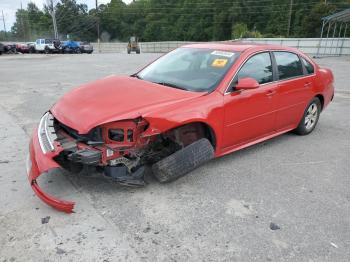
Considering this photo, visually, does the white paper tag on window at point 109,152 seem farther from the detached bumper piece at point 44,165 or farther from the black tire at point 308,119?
the black tire at point 308,119

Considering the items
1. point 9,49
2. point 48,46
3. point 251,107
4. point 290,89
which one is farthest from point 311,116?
point 48,46

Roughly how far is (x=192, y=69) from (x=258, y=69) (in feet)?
3.00

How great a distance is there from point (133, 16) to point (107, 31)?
8946 millimetres

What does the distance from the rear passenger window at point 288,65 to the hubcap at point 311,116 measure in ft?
2.29

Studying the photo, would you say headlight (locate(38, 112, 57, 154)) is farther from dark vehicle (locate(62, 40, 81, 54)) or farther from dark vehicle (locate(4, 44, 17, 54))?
dark vehicle (locate(62, 40, 81, 54))

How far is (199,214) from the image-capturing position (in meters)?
3.41

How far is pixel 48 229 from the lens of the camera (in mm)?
3119

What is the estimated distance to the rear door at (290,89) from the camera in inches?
201

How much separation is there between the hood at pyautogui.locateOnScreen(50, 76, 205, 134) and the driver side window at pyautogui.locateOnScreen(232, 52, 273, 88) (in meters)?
0.78

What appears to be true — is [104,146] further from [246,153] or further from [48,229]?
[246,153]

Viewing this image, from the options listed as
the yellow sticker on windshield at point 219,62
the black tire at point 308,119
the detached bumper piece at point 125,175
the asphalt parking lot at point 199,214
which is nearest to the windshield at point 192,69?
the yellow sticker on windshield at point 219,62

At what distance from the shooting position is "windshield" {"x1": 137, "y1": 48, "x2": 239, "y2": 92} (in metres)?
4.36

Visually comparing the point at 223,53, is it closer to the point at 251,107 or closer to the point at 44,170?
the point at 251,107

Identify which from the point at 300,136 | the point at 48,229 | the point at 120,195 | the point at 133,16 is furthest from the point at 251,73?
the point at 133,16
